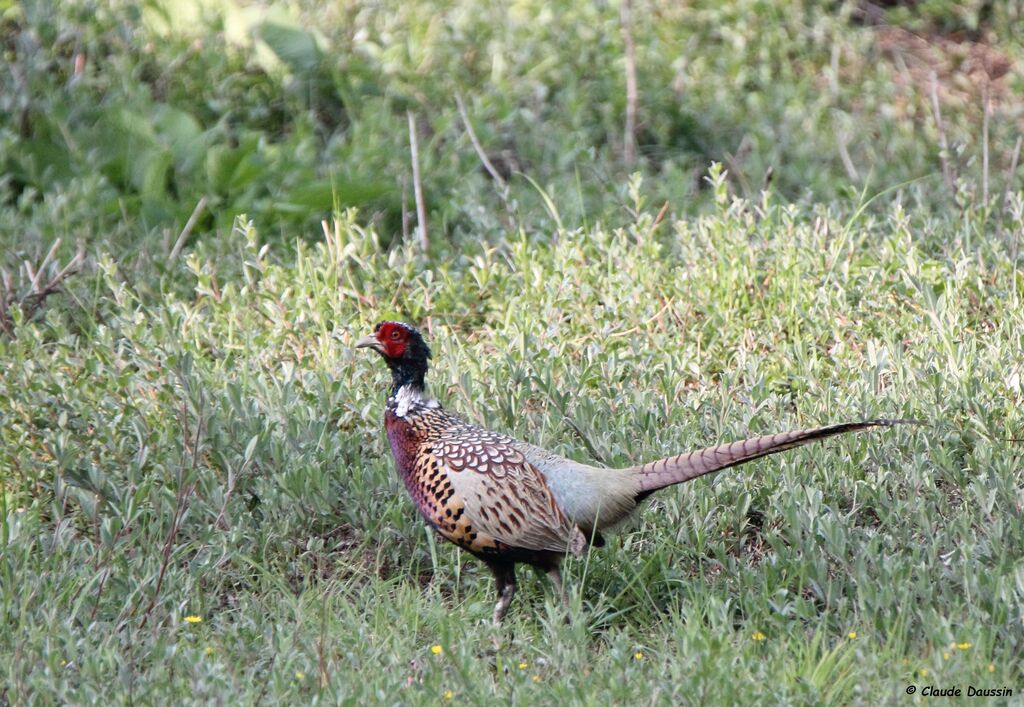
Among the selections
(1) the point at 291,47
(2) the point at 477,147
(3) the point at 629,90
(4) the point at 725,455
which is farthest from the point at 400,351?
(1) the point at 291,47

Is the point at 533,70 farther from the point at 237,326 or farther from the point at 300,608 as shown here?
the point at 300,608

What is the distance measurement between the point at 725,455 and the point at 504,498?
2.26 ft

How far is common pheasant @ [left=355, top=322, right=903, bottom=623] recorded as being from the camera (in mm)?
4176

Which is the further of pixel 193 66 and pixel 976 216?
pixel 193 66

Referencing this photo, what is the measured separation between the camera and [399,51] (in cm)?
842

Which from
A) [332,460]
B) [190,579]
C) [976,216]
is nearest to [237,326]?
[332,460]

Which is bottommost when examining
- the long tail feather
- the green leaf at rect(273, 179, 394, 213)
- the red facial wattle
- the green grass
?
the green grass

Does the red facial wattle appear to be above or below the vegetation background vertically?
above

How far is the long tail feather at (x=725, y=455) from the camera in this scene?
157 inches

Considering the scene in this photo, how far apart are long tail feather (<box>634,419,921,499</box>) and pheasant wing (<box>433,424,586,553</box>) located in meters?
0.29

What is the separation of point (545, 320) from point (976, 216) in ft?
6.96

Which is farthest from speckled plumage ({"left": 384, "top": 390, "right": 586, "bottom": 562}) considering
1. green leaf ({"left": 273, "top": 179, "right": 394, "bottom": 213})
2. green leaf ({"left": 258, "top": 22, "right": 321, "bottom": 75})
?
green leaf ({"left": 258, "top": 22, "right": 321, "bottom": 75})

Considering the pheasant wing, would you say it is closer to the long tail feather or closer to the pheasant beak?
the long tail feather

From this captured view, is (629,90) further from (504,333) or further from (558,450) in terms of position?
(558,450)
